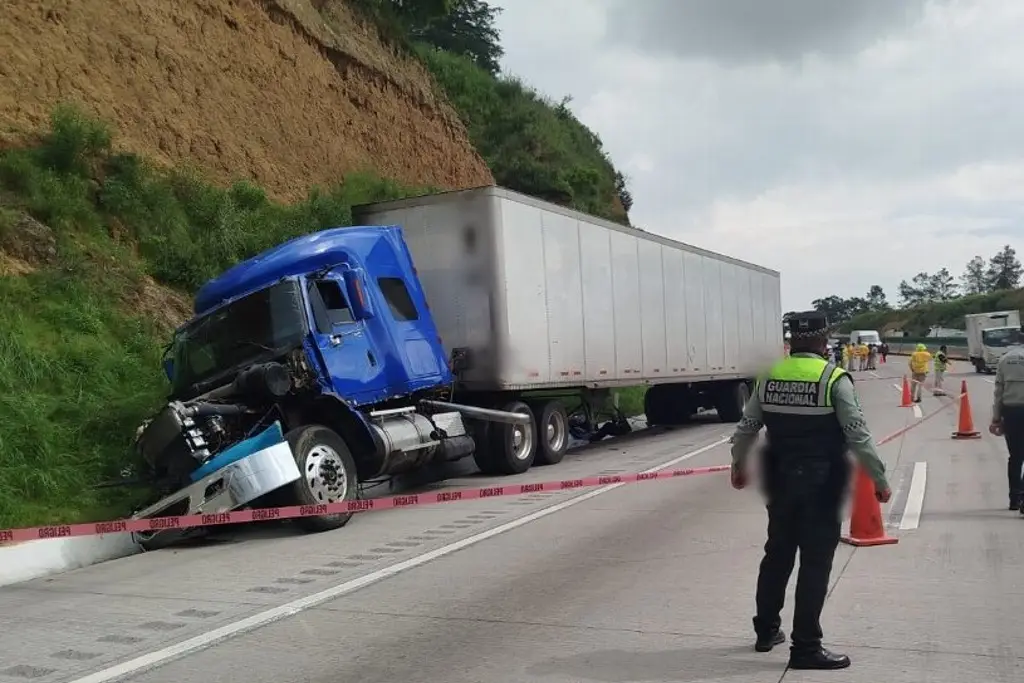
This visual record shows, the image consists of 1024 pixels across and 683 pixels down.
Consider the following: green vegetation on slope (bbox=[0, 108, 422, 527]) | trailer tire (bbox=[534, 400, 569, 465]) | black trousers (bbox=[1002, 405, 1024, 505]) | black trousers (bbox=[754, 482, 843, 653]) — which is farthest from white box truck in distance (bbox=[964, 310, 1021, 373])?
black trousers (bbox=[754, 482, 843, 653])

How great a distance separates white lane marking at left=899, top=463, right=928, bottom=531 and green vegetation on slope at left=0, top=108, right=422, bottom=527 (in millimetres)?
7369

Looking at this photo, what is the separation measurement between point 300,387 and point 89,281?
5767 mm

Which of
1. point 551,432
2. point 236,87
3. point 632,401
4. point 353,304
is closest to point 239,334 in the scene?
point 353,304

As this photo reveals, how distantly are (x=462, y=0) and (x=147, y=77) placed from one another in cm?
2791

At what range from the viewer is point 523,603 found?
6141mm

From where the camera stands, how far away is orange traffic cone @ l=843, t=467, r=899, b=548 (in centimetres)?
752

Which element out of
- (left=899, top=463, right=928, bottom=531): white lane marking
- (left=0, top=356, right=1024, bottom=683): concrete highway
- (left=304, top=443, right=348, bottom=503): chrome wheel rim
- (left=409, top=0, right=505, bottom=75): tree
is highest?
(left=409, top=0, right=505, bottom=75): tree

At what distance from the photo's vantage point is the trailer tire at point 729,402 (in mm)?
21469

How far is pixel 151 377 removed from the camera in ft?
40.2

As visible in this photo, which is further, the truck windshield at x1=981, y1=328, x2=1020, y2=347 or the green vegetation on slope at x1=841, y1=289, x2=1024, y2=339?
the green vegetation on slope at x1=841, y1=289, x2=1024, y2=339

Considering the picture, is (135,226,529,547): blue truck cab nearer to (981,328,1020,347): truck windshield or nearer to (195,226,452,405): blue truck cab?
(195,226,452,405): blue truck cab


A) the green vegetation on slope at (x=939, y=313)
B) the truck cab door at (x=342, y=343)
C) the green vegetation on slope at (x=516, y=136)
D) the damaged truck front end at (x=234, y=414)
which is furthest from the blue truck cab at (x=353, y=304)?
the green vegetation on slope at (x=939, y=313)

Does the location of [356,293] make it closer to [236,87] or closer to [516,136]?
[236,87]

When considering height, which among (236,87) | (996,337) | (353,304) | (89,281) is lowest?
(996,337)
